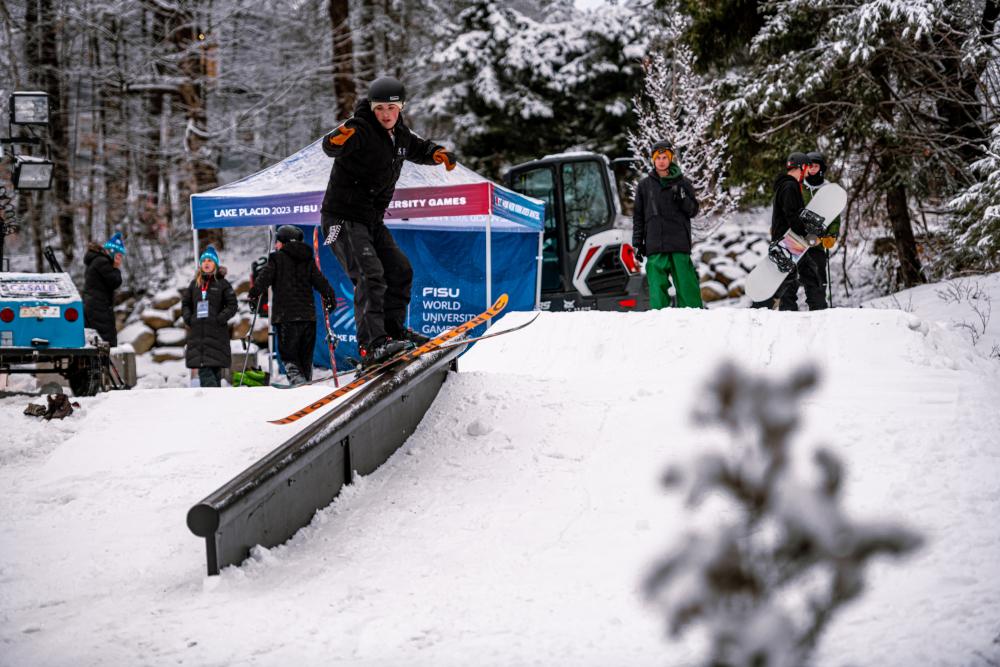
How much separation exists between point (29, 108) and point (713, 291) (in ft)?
48.3

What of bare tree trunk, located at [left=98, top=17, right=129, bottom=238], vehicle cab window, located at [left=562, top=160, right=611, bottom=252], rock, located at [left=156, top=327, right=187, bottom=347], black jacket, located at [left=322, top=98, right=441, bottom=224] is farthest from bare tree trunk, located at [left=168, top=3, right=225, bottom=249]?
black jacket, located at [left=322, top=98, right=441, bottom=224]

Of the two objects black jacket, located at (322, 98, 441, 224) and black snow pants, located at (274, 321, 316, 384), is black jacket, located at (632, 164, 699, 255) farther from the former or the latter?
black snow pants, located at (274, 321, 316, 384)

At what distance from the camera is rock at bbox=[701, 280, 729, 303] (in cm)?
1972

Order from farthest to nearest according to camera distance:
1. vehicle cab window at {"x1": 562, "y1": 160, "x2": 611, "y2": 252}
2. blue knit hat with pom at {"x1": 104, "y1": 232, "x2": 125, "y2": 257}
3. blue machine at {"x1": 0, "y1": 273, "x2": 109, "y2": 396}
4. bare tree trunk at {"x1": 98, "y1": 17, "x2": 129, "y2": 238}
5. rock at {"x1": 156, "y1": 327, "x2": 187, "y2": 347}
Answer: bare tree trunk at {"x1": 98, "y1": 17, "x2": 129, "y2": 238}, rock at {"x1": 156, "y1": 327, "x2": 187, "y2": 347}, vehicle cab window at {"x1": 562, "y1": 160, "x2": 611, "y2": 252}, blue knit hat with pom at {"x1": 104, "y1": 232, "x2": 125, "y2": 257}, blue machine at {"x1": 0, "y1": 273, "x2": 109, "y2": 396}

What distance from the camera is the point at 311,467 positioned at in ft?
14.7

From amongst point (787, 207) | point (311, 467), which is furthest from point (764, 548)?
point (787, 207)

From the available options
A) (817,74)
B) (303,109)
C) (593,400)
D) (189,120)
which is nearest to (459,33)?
(303,109)

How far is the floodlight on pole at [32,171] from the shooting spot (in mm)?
10305

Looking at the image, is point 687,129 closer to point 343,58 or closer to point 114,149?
point 343,58

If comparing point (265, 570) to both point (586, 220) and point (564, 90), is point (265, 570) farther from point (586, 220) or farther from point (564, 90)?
point (564, 90)

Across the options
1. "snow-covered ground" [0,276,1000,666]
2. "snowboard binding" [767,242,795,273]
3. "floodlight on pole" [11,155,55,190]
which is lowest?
"snow-covered ground" [0,276,1000,666]

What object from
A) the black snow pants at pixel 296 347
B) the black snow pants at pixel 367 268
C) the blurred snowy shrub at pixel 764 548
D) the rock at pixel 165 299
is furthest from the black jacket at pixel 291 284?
the rock at pixel 165 299

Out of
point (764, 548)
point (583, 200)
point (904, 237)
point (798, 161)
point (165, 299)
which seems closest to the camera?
point (764, 548)

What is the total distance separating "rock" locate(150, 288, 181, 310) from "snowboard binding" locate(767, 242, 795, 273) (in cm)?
1463
